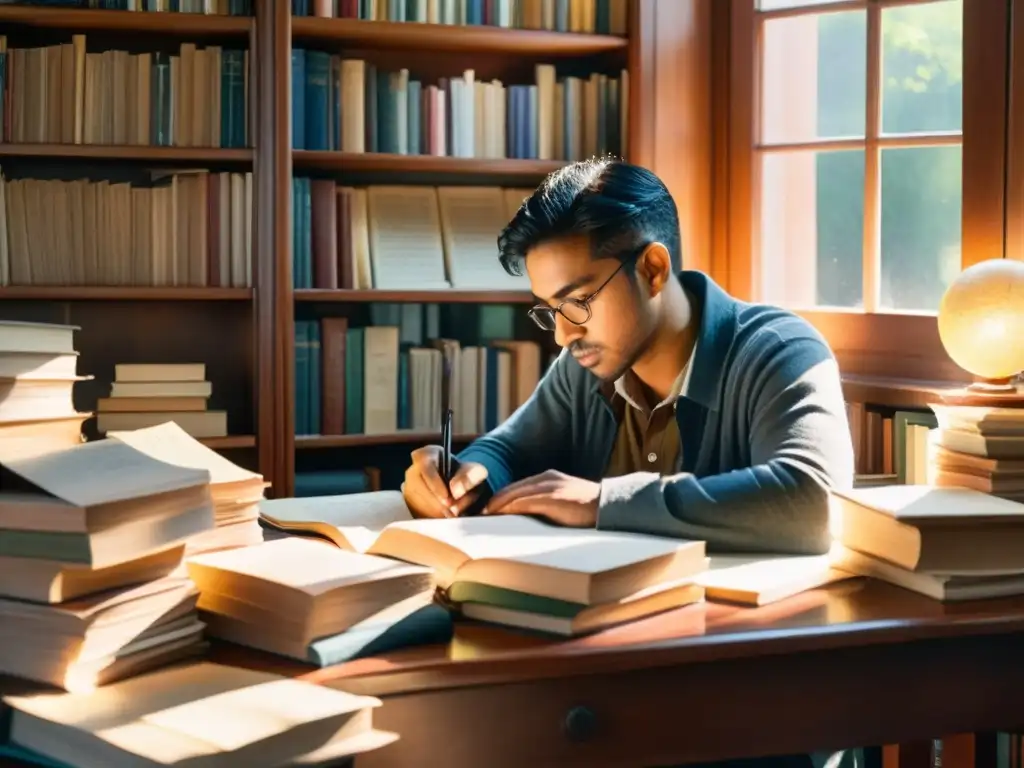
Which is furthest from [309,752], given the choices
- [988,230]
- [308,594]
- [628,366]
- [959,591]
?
[988,230]

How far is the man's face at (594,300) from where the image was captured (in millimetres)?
1875

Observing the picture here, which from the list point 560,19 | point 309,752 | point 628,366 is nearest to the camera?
point 309,752

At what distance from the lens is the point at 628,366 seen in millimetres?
1962

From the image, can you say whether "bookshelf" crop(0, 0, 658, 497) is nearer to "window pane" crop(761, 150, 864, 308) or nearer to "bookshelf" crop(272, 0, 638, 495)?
"bookshelf" crop(272, 0, 638, 495)

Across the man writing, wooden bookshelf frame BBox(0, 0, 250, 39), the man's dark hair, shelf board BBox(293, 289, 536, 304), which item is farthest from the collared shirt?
wooden bookshelf frame BBox(0, 0, 250, 39)

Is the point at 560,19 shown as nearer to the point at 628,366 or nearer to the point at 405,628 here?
the point at 628,366

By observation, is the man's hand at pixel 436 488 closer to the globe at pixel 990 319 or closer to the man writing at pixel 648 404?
the man writing at pixel 648 404

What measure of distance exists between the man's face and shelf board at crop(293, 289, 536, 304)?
4.03 feet

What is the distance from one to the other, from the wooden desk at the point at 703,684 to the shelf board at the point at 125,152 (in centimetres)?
196

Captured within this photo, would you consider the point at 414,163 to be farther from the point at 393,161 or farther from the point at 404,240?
the point at 404,240

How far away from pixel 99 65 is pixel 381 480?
125 centimetres

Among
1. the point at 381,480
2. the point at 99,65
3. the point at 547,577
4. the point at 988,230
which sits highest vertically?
the point at 99,65

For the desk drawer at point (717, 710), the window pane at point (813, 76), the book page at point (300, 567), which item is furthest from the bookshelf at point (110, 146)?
the desk drawer at point (717, 710)

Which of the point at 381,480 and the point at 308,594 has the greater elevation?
the point at 308,594
